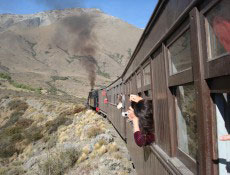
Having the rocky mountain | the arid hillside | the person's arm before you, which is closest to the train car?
the arid hillside

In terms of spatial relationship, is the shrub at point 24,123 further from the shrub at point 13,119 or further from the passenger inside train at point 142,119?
the passenger inside train at point 142,119

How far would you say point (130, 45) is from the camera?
138000 millimetres

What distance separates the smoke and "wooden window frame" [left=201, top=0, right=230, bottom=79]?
7931 centimetres

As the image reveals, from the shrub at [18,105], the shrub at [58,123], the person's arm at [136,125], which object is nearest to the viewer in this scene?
the person's arm at [136,125]

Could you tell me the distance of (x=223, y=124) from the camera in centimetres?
181

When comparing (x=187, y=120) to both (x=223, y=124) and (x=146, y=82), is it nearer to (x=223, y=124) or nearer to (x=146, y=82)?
(x=223, y=124)

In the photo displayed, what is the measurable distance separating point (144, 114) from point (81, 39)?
323 feet

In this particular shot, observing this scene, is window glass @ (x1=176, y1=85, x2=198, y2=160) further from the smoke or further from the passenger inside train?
the smoke

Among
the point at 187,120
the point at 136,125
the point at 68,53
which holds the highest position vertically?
the point at 68,53

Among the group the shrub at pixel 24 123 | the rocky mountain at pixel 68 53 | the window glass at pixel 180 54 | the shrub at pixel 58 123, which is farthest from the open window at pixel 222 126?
the rocky mountain at pixel 68 53

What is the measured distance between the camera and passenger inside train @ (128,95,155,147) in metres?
3.83

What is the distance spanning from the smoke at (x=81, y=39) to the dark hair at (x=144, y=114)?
77083mm

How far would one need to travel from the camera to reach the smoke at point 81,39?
98.4 m

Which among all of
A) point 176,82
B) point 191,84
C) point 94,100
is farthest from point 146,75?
point 94,100
